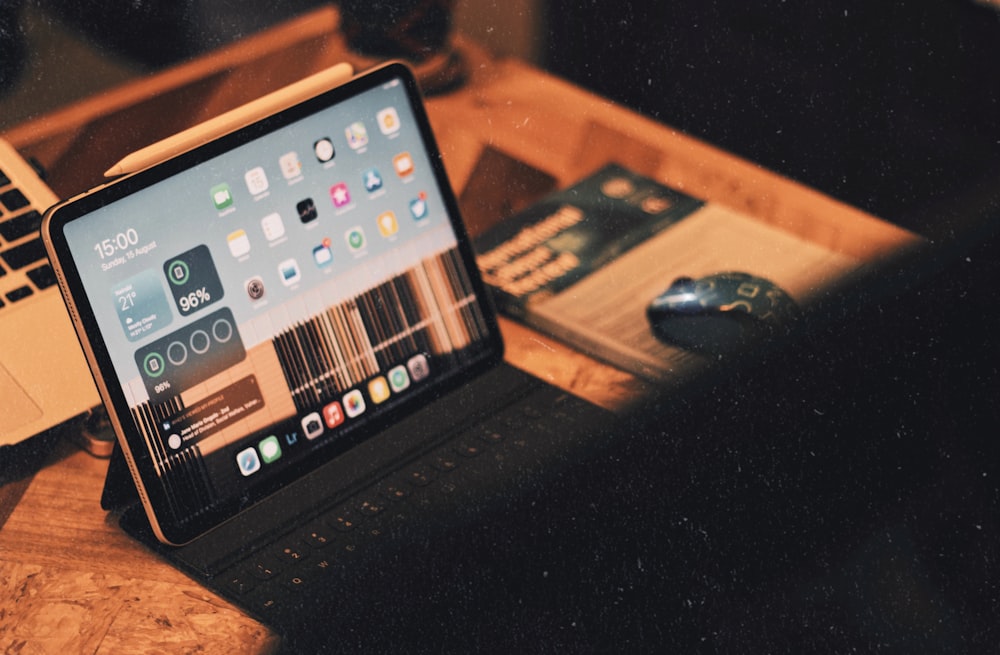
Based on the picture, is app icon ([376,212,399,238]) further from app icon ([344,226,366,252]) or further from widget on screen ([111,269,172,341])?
widget on screen ([111,269,172,341])

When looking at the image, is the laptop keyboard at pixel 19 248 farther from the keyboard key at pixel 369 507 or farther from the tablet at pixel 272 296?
the keyboard key at pixel 369 507

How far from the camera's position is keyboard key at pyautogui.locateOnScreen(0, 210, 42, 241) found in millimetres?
698

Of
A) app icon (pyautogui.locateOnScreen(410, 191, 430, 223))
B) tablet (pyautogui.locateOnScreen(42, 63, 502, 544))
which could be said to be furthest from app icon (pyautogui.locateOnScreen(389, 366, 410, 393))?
app icon (pyautogui.locateOnScreen(410, 191, 430, 223))

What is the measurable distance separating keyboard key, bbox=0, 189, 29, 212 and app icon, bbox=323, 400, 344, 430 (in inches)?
10.1

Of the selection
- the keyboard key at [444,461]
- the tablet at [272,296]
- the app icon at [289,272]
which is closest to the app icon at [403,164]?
the tablet at [272,296]

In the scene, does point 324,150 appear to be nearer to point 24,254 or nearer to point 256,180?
point 256,180

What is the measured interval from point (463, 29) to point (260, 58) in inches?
8.3

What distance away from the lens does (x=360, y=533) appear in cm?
69

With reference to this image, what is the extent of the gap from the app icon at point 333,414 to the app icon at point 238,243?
0.41 ft

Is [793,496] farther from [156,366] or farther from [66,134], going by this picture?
[66,134]

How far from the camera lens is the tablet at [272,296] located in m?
0.63

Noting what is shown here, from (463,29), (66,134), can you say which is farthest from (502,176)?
(66,134)

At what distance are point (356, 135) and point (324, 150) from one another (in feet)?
0.09

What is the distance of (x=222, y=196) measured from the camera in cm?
66
